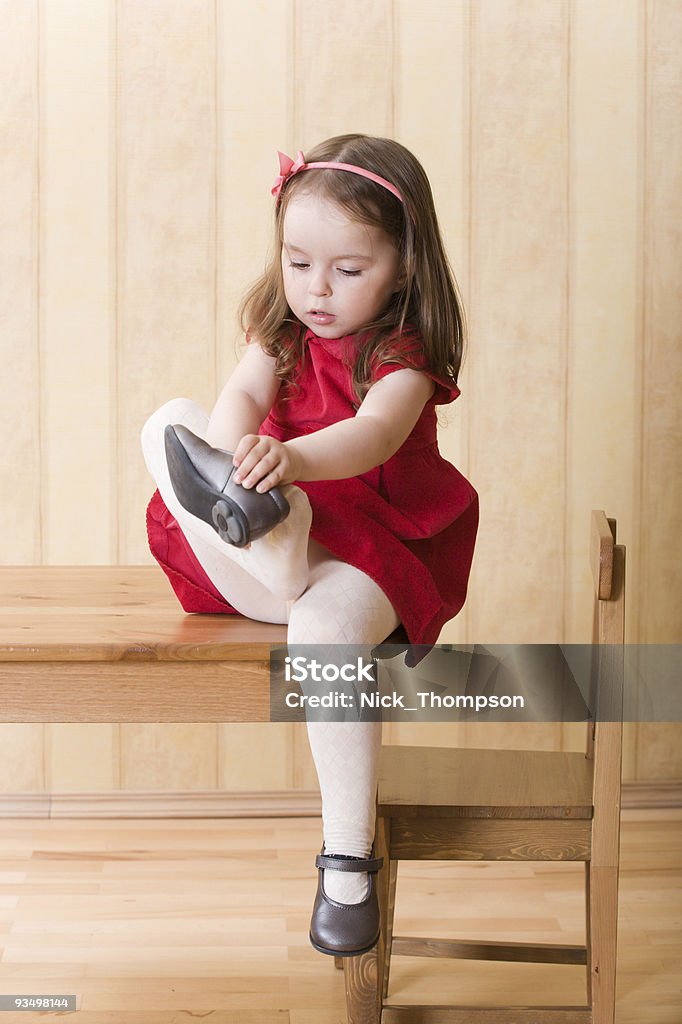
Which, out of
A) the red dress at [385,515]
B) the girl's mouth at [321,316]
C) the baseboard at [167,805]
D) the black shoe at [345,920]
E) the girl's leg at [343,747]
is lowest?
the baseboard at [167,805]


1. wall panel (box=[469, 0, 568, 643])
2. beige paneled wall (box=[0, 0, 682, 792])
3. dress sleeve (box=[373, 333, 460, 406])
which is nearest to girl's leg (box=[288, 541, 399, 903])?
dress sleeve (box=[373, 333, 460, 406])

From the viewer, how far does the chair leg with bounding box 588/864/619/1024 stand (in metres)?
1.12

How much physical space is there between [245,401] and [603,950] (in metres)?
0.65

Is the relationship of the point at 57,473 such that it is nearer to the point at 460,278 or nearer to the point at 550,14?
the point at 460,278

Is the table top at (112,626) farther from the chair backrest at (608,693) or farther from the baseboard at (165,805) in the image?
the baseboard at (165,805)

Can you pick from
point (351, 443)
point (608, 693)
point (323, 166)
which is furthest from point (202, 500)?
point (608, 693)

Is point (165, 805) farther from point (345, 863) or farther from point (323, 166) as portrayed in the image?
point (323, 166)

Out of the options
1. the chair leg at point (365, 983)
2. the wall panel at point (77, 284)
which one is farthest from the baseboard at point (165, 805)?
Result: the chair leg at point (365, 983)

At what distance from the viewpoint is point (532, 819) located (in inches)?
44.9

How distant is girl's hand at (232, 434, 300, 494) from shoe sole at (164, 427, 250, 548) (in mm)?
25

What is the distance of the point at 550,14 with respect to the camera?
1727 millimetres

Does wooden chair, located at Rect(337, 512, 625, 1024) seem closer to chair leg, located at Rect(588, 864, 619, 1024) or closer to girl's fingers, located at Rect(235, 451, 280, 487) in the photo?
chair leg, located at Rect(588, 864, 619, 1024)

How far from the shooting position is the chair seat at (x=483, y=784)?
3.74 ft

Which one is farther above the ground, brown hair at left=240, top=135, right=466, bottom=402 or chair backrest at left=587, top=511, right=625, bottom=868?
brown hair at left=240, top=135, right=466, bottom=402
